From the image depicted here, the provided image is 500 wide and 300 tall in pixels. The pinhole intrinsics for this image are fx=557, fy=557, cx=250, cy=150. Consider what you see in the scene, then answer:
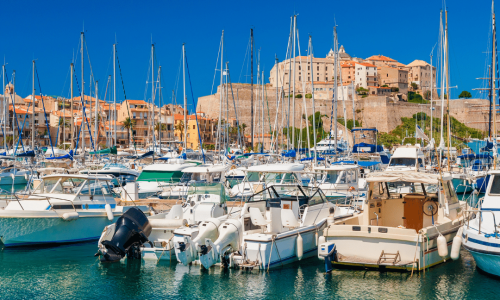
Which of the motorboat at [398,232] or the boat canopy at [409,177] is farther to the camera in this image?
the boat canopy at [409,177]

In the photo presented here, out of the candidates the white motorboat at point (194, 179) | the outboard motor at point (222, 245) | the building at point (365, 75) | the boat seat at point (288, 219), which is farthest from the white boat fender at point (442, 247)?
the building at point (365, 75)

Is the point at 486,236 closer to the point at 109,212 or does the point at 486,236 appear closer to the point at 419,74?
the point at 109,212

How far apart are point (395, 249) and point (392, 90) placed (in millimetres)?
90812

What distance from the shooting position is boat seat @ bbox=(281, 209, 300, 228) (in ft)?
40.3

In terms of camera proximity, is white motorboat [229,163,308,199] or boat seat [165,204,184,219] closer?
boat seat [165,204,184,219]

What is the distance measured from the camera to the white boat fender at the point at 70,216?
1362 centimetres

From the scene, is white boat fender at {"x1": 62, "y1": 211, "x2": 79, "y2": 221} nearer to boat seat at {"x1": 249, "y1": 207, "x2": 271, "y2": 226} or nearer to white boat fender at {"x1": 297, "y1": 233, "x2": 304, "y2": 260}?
boat seat at {"x1": 249, "y1": 207, "x2": 271, "y2": 226}

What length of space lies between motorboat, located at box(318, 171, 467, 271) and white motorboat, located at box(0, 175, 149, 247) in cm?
632

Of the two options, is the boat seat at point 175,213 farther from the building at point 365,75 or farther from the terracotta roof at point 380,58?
the terracotta roof at point 380,58

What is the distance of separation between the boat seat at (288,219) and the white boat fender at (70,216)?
5261 mm

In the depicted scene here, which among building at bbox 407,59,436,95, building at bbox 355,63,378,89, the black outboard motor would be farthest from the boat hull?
building at bbox 407,59,436,95

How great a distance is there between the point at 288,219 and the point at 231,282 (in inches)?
87.1

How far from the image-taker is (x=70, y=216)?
13.7m

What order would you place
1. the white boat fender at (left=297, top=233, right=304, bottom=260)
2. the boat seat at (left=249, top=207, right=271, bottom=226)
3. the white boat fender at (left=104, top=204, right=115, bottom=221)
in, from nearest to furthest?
the white boat fender at (left=297, top=233, right=304, bottom=260) → the boat seat at (left=249, top=207, right=271, bottom=226) → the white boat fender at (left=104, top=204, right=115, bottom=221)
